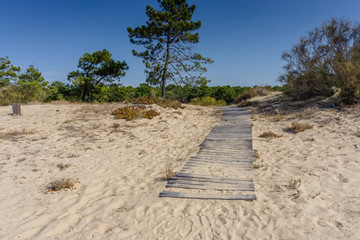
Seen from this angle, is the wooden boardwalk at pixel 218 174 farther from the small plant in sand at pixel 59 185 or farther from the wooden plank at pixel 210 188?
the small plant in sand at pixel 59 185

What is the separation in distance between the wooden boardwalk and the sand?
185 millimetres

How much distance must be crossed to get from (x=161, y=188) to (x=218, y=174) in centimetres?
128

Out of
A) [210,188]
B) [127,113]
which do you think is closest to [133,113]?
[127,113]

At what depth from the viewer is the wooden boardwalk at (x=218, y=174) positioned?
3878 millimetres

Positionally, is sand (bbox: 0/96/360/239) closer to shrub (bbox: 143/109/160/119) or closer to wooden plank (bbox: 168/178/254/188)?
wooden plank (bbox: 168/178/254/188)

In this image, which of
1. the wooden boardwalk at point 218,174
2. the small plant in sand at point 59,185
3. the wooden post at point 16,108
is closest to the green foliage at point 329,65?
the wooden boardwalk at point 218,174

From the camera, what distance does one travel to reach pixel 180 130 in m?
9.55

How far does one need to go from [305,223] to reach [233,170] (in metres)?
1.96

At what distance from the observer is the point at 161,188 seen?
14.0 ft

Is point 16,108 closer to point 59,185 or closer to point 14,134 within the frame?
point 14,134

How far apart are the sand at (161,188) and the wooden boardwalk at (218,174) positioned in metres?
0.19

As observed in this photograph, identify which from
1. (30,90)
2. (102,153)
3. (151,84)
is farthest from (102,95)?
(102,153)

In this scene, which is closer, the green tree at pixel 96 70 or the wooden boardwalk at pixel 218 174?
the wooden boardwalk at pixel 218 174

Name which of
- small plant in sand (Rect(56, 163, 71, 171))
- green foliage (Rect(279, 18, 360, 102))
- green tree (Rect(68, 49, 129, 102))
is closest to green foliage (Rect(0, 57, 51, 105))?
green tree (Rect(68, 49, 129, 102))
